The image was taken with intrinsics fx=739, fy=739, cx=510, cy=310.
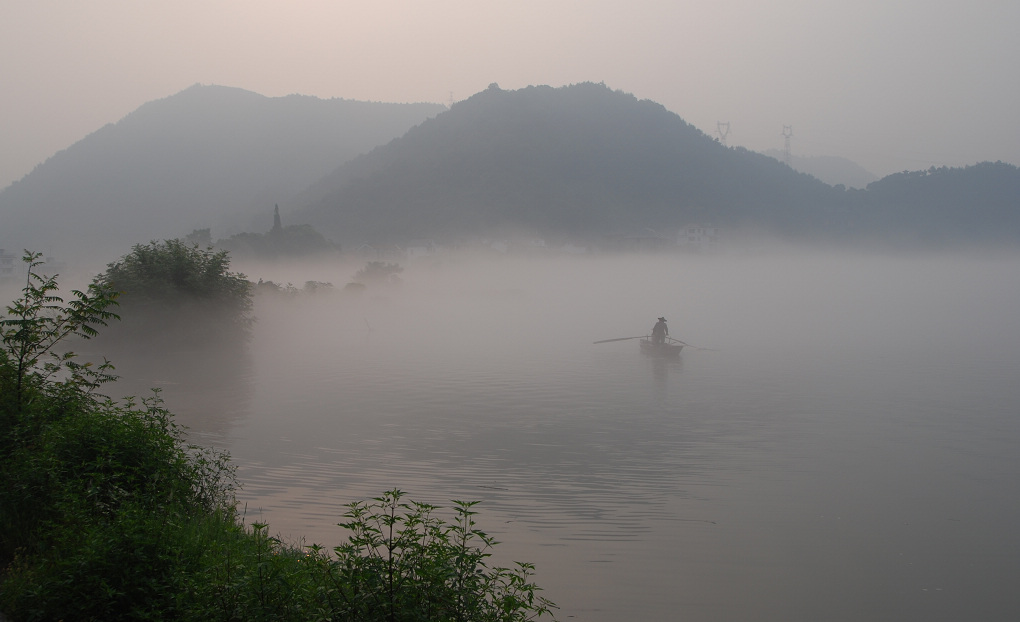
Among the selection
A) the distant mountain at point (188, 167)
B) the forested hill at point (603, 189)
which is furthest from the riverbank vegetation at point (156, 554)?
the distant mountain at point (188, 167)

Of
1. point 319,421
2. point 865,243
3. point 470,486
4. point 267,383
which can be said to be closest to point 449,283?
point 267,383

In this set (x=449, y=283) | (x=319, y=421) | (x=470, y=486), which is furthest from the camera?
(x=449, y=283)

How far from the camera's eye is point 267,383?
2128 cm

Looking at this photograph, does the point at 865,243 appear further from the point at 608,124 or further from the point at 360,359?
the point at 360,359

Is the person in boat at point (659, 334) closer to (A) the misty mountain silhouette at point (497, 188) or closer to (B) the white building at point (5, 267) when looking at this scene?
(A) the misty mountain silhouette at point (497, 188)

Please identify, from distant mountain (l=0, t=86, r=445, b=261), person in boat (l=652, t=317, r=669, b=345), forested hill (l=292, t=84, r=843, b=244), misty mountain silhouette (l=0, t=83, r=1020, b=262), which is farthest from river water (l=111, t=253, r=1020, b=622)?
distant mountain (l=0, t=86, r=445, b=261)

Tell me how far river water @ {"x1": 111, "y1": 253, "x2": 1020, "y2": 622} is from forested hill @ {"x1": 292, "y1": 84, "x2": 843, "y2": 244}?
58.1 m

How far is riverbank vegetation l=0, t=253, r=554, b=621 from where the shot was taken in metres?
3.84

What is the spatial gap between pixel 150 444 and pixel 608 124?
374 ft

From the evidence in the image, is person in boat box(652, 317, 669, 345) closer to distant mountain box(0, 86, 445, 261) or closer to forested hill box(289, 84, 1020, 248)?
forested hill box(289, 84, 1020, 248)

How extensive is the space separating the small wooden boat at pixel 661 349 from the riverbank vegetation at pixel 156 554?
2226 cm

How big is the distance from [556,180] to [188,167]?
5857 centimetres

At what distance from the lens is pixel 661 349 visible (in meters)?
28.3

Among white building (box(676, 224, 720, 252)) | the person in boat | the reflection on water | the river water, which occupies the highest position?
white building (box(676, 224, 720, 252))
